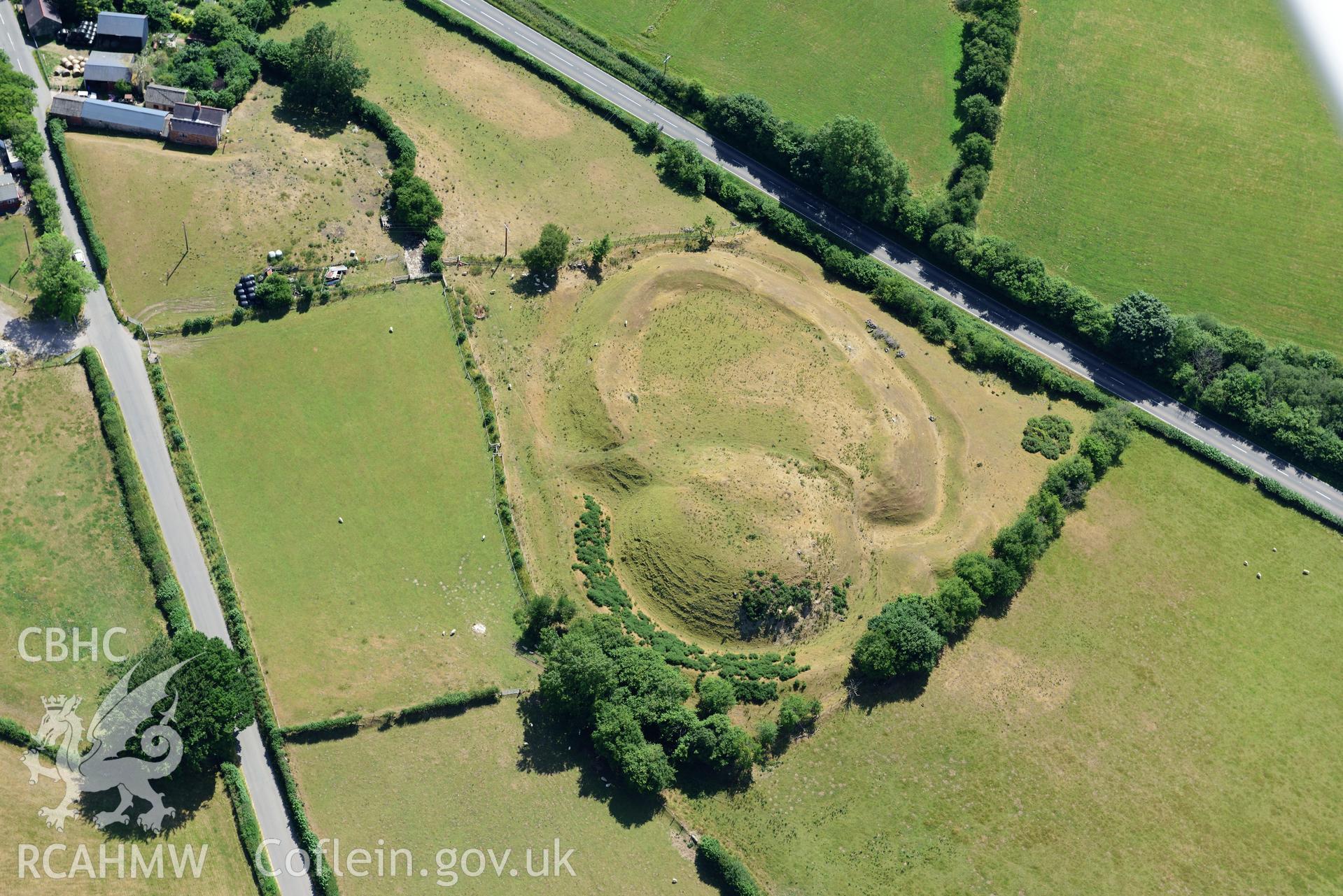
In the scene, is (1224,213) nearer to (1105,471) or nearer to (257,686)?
(1105,471)

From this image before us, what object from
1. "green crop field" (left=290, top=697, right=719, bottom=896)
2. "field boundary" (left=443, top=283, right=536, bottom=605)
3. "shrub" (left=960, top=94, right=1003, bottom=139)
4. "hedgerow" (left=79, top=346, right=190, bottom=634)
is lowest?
"green crop field" (left=290, top=697, right=719, bottom=896)

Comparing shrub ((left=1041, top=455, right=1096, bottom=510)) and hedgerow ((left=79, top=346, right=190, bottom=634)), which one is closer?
hedgerow ((left=79, top=346, right=190, bottom=634))

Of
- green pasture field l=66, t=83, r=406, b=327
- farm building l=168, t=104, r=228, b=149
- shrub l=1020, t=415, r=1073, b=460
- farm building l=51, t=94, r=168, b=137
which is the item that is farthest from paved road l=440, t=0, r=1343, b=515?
farm building l=51, t=94, r=168, b=137

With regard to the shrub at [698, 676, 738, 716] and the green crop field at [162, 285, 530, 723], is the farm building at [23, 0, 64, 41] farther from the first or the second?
the shrub at [698, 676, 738, 716]

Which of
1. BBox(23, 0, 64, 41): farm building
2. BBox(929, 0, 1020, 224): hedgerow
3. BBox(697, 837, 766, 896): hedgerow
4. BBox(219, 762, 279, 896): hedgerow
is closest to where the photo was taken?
BBox(219, 762, 279, 896): hedgerow

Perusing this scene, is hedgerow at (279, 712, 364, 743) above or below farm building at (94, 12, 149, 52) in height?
below

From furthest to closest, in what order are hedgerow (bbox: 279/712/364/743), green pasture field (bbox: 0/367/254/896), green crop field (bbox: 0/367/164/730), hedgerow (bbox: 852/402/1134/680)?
hedgerow (bbox: 852/402/1134/680) < hedgerow (bbox: 279/712/364/743) < green crop field (bbox: 0/367/164/730) < green pasture field (bbox: 0/367/254/896)

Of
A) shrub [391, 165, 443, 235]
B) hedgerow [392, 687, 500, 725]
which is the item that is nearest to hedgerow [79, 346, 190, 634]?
hedgerow [392, 687, 500, 725]
